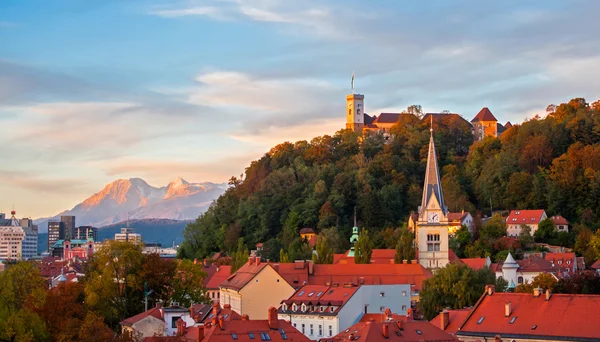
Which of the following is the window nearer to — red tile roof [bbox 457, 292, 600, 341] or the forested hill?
red tile roof [bbox 457, 292, 600, 341]

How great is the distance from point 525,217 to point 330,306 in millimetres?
58993

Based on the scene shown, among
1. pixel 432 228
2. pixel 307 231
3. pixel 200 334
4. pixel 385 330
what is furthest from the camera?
pixel 307 231

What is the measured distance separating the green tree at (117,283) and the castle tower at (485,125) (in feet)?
333

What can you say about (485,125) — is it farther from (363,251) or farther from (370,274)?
(370,274)

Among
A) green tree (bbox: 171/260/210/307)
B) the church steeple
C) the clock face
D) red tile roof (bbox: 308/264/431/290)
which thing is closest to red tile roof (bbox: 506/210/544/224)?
the church steeple

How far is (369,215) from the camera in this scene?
13812 cm

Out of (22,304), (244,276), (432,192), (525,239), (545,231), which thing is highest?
(432,192)

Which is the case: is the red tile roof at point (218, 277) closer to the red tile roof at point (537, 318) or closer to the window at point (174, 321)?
the window at point (174, 321)

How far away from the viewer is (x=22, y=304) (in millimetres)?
73188

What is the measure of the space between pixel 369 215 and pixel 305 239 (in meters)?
8.14

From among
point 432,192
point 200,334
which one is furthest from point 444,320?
point 432,192

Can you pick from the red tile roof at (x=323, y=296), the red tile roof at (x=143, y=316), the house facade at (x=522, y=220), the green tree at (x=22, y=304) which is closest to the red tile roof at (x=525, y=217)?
the house facade at (x=522, y=220)

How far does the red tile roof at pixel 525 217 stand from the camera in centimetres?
13050

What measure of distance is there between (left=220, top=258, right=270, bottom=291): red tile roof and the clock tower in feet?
72.9
